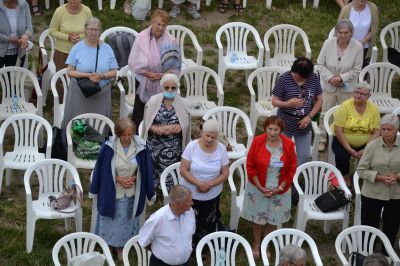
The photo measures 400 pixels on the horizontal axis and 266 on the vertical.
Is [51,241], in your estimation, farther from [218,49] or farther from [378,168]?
[218,49]

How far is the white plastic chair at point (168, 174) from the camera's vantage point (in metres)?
10.5

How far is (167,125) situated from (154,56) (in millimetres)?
1125

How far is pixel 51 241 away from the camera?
1075cm

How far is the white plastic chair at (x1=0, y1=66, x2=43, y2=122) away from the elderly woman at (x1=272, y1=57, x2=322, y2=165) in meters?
2.87

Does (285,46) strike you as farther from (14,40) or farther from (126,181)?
(126,181)

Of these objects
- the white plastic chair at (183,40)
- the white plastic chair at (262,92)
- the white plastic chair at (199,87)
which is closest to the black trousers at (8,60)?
the white plastic chair at (199,87)

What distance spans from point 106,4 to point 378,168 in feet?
21.8

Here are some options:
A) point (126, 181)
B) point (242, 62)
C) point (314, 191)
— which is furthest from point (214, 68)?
point (126, 181)

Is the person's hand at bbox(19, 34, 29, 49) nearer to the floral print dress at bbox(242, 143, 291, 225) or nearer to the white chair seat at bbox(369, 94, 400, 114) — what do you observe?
the floral print dress at bbox(242, 143, 291, 225)

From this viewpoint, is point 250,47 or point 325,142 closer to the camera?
point 325,142

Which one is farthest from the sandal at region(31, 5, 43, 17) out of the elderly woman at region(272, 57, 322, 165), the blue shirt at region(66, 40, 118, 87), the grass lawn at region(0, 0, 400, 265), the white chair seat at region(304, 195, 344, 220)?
the white chair seat at region(304, 195, 344, 220)

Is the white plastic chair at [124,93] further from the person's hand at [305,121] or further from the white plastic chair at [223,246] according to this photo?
the white plastic chair at [223,246]

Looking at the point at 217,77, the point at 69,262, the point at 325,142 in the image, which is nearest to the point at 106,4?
the point at 217,77

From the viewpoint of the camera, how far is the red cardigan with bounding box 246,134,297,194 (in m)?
10.3
